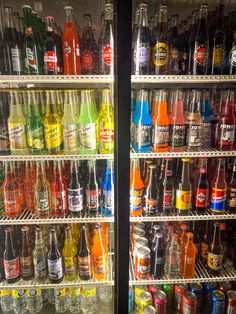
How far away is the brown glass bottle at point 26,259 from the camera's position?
153 cm

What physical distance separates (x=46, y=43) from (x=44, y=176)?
2.42 feet

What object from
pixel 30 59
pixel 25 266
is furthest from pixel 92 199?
pixel 30 59

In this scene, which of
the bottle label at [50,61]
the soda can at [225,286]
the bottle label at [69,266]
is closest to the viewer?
the bottle label at [50,61]

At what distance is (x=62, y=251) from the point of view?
1604 millimetres

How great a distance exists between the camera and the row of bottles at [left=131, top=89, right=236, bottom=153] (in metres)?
1.39

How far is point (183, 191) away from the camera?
1.48 meters

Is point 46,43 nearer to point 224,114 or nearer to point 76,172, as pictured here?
point 76,172

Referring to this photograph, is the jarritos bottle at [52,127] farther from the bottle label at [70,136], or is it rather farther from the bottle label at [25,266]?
the bottle label at [25,266]

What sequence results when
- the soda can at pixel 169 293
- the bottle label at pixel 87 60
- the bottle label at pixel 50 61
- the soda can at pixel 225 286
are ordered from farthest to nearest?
the soda can at pixel 169 293 < the soda can at pixel 225 286 < the bottle label at pixel 87 60 < the bottle label at pixel 50 61

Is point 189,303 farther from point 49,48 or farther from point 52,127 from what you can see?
point 49,48

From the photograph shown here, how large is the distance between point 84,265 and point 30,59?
120 centimetres

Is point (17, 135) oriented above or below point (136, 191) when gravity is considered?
above

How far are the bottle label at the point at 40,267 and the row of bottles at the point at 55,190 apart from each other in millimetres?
292

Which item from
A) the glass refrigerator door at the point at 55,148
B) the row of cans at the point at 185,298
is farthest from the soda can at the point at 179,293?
A: the glass refrigerator door at the point at 55,148
